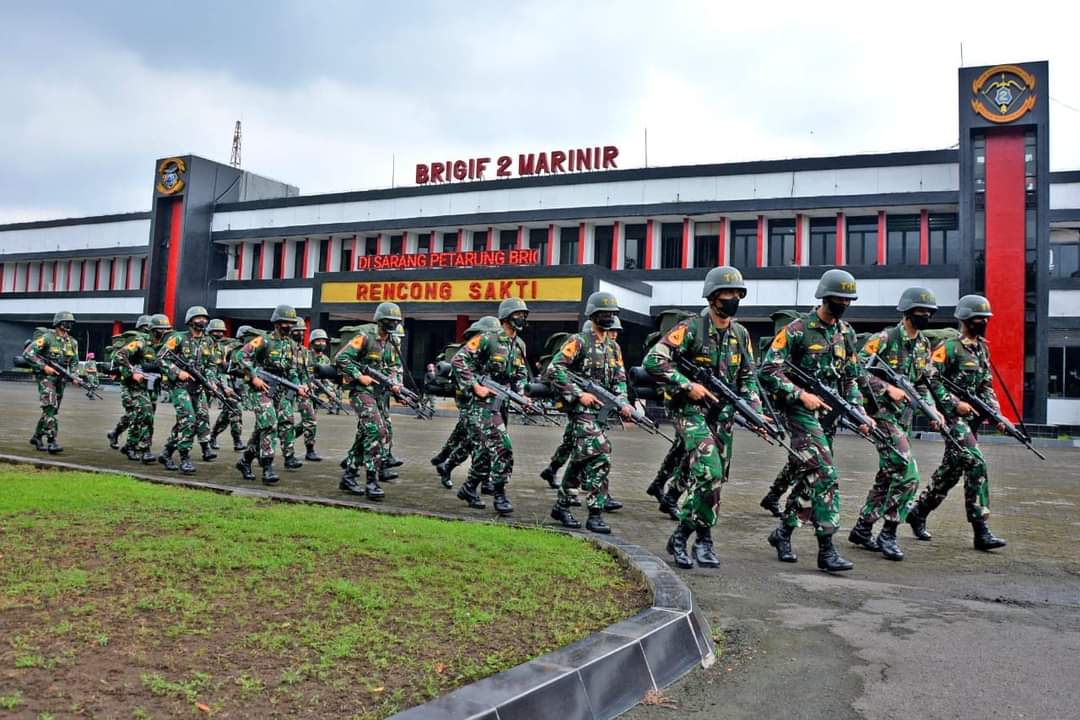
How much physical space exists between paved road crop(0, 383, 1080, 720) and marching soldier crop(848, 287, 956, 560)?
30 cm

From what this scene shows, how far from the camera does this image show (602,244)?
120 feet

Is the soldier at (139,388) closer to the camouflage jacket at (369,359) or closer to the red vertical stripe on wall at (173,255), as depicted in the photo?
the camouflage jacket at (369,359)

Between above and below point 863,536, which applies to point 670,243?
above

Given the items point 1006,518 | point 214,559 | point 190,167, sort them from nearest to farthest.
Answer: point 214,559 → point 1006,518 → point 190,167

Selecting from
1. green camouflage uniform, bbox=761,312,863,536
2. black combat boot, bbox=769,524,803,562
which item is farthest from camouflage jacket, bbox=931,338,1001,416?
black combat boot, bbox=769,524,803,562

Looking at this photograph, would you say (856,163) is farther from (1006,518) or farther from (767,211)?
(1006,518)

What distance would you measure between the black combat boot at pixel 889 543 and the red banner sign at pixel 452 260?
25946 millimetres

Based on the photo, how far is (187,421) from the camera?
35.9ft

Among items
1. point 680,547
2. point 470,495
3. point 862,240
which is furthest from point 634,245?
point 680,547

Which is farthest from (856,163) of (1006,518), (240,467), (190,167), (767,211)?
(190,167)

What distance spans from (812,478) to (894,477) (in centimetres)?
107

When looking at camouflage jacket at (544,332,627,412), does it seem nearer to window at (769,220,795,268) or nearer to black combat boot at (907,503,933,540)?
black combat boot at (907,503,933,540)

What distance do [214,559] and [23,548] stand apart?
126 cm

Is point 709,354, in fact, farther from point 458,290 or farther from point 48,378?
point 458,290
